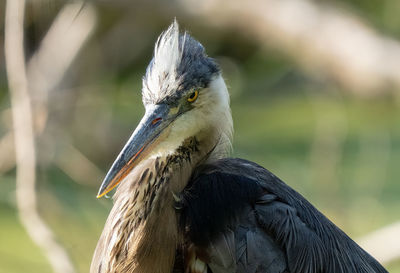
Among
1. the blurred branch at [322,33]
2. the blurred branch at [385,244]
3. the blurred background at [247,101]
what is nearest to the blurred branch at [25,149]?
the blurred background at [247,101]

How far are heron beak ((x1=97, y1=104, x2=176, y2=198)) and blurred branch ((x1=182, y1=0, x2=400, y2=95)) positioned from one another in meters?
4.55

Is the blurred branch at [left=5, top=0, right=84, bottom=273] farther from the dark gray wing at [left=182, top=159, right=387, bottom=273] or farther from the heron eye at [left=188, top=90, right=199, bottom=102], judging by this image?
the dark gray wing at [left=182, top=159, right=387, bottom=273]

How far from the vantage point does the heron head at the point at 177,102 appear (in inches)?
112

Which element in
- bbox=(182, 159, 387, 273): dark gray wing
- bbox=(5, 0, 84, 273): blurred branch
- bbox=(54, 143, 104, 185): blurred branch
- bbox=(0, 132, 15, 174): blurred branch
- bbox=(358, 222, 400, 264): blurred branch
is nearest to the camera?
bbox=(182, 159, 387, 273): dark gray wing

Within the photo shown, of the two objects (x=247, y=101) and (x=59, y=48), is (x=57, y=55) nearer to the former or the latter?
(x=59, y=48)

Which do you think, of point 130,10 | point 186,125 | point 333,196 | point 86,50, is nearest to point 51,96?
point 86,50

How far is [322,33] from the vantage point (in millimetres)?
7512

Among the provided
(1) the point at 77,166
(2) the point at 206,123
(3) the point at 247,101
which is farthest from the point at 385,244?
(3) the point at 247,101

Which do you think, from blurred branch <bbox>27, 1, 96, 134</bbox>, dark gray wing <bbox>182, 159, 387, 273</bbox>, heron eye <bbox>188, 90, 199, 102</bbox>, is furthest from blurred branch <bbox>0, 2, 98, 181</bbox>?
dark gray wing <bbox>182, 159, 387, 273</bbox>

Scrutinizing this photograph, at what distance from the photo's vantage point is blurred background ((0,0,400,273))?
5.47 meters

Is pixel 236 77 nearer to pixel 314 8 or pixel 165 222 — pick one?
pixel 314 8

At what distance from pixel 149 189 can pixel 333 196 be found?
11.4 ft

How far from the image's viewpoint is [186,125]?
115 inches

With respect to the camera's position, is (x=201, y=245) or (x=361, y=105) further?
(x=361, y=105)
